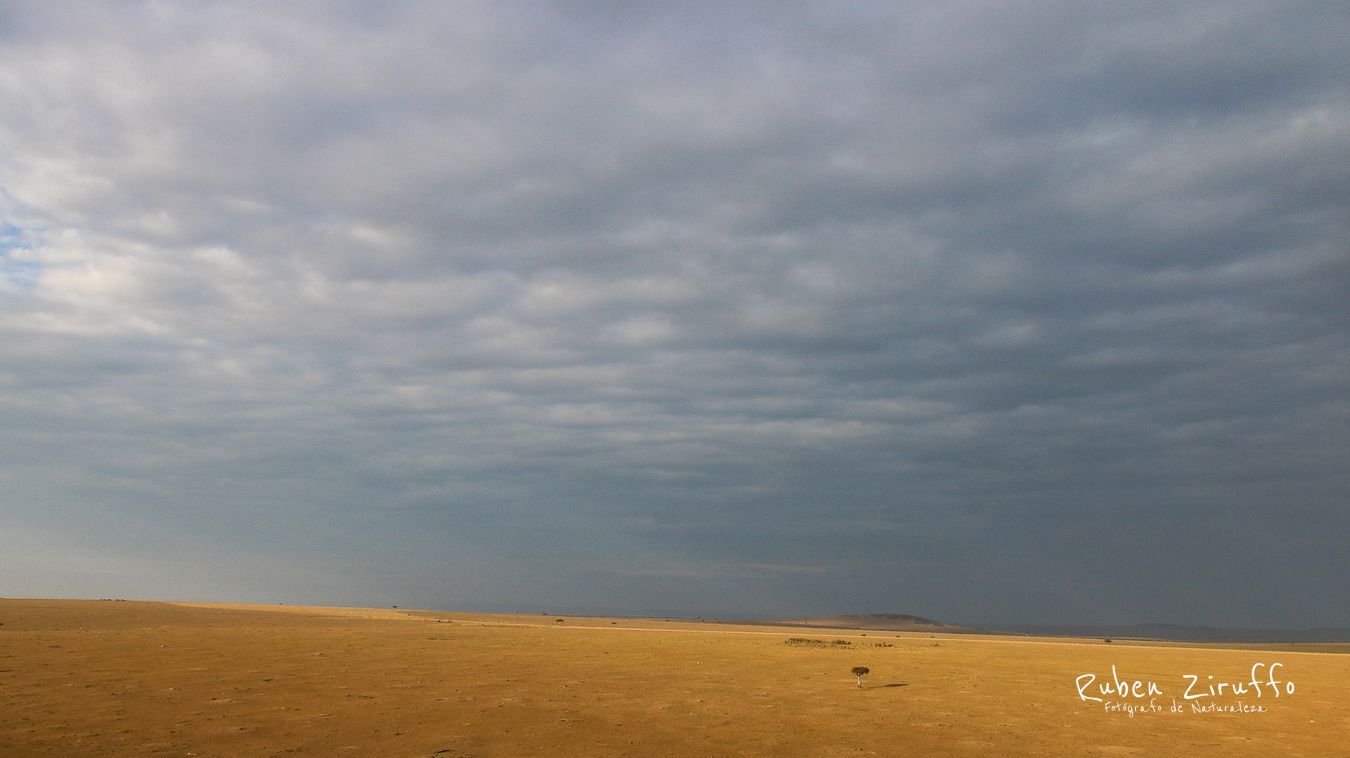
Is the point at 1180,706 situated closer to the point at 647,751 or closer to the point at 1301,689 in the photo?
the point at 1301,689

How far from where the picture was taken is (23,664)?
1284 inches

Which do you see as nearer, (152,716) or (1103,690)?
(152,716)

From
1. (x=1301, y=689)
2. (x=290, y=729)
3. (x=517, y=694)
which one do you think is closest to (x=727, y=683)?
(x=517, y=694)

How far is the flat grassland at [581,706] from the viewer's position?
2039 cm

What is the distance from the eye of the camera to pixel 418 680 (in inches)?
1248

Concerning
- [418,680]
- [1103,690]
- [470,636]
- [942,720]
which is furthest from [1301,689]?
[470,636]

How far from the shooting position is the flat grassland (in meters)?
20.4

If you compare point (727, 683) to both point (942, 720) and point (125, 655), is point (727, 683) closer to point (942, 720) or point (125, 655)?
point (942, 720)

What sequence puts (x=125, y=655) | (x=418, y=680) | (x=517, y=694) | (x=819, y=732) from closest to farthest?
(x=819, y=732) < (x=517, y=694) < (x=418, y=680) < (x=125, y=655)

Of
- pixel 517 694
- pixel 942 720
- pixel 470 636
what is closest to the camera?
pixel 942 720

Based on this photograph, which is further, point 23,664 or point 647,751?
point 23,664

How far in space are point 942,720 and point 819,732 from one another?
15.8ft

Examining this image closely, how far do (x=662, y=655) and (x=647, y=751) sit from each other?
1107 inches

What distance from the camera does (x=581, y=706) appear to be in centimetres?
2614
